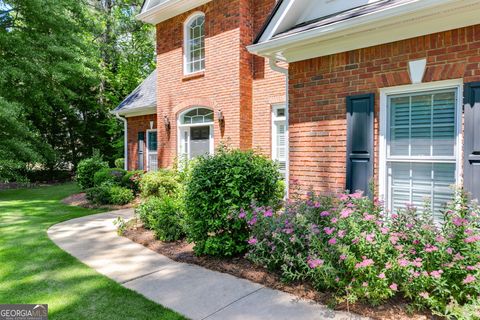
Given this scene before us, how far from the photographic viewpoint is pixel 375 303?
3.10m

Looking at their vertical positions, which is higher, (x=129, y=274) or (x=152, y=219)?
(x=152, y=219)

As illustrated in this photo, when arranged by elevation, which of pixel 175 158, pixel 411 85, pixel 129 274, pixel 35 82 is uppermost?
pixel 35 82

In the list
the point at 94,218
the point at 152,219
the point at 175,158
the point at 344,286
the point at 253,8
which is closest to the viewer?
the point at 344,286

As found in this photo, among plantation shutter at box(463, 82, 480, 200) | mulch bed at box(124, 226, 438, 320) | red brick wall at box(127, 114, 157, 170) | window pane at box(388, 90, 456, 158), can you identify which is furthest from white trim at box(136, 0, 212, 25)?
plantation shutter at box(463, 82, 480, 200)

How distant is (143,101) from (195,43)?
13.3ft

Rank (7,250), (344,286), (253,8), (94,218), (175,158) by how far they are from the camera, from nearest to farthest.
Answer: (344,286)
(7,250)
(94,218)
(253,8)
(175,158)

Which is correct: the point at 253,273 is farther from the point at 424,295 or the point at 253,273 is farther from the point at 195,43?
the point at 195,43

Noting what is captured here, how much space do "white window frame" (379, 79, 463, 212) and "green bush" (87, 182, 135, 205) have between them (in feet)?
24.7

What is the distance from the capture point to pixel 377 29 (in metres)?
4.68

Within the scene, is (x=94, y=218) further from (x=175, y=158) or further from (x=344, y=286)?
(x=344, y=286)

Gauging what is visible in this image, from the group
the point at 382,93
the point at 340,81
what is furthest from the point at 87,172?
the point at 382,93

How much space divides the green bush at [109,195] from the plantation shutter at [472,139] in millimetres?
8608

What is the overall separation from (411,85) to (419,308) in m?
2.93

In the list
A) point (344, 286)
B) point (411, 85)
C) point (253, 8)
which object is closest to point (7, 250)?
point (344, 286)
